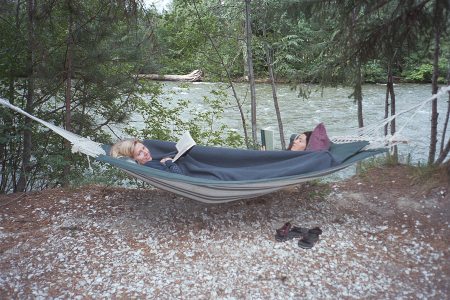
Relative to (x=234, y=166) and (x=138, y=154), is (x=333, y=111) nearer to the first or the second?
(x=234, y=166)

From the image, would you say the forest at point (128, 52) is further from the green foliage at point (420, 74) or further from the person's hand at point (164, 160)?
the green foliage at point (420, 74)

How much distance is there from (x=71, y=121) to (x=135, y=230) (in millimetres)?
1610

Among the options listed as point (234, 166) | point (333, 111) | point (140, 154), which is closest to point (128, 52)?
point (140, 154)

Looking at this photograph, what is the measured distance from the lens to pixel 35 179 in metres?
3.37

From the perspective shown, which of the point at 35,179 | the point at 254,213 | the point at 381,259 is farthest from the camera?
the point at 35,179

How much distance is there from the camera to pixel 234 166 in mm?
2414

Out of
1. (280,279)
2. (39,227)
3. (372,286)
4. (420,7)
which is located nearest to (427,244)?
(372,286)

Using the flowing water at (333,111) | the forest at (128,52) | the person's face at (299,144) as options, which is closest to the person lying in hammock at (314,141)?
the person's face at (299,144)

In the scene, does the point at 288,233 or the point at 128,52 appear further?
the point at 128,52

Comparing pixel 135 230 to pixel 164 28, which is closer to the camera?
pixel 135 230

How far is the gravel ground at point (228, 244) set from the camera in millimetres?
1718

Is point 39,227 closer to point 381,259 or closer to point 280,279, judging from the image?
point 280,279

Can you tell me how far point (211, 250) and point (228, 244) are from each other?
104mm

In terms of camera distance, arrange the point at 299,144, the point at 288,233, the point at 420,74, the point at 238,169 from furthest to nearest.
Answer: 1. the point at 420,74
2. the point at 299,144
3. the point at 238,169
4. the point at 288,233
